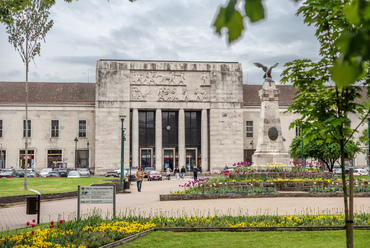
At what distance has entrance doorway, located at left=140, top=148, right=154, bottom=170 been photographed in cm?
6438

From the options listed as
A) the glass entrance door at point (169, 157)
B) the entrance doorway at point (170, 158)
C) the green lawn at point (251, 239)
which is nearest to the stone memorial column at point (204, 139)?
the entrance doorway at point (170, 158)

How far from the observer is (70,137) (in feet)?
212

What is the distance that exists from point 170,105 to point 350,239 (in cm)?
5770

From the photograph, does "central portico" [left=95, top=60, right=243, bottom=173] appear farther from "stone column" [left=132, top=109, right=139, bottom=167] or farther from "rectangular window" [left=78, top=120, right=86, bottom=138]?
"rectangular window" [left=78, top=120, right=86, bottom=138]

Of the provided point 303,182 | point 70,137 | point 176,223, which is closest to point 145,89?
point 70,137

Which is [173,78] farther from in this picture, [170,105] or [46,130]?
[46,130]

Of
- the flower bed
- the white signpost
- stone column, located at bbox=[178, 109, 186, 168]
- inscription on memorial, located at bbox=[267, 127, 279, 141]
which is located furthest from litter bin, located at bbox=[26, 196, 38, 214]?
stone column, located at bbox=[178, 109, 186, 168]

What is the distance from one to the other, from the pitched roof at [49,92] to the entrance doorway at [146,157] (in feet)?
36.6

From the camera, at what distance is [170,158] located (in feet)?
213

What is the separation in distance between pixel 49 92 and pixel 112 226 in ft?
203

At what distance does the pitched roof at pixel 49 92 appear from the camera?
6634 cm

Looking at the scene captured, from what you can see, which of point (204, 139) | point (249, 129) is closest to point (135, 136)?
point (204, 139)

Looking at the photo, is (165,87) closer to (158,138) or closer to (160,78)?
(160,78)

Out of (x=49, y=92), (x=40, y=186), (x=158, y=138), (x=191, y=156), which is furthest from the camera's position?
(x=49, y=92)
